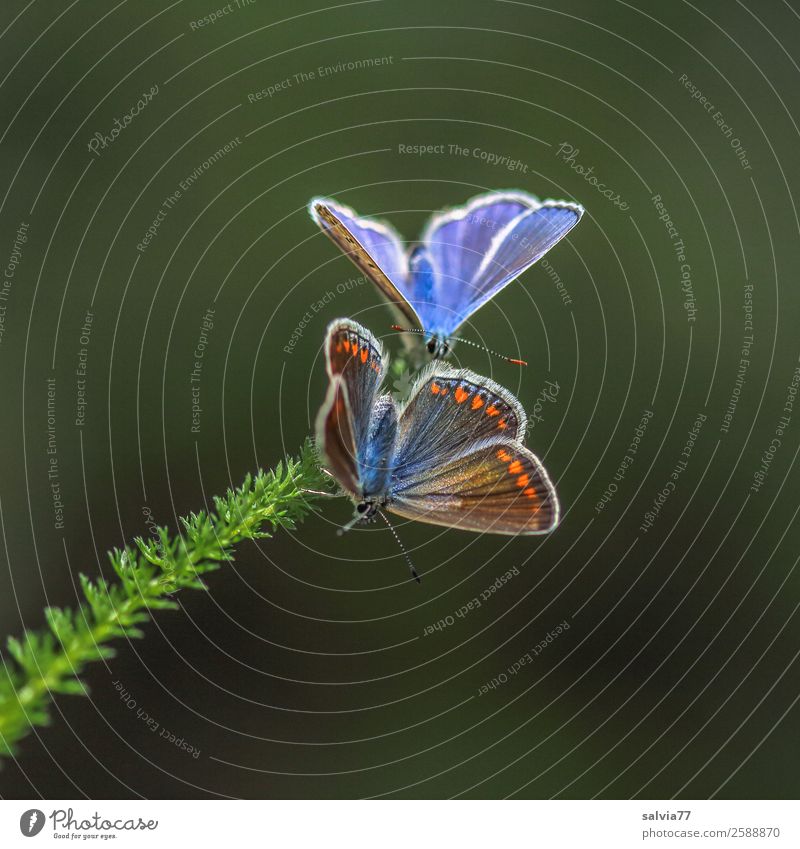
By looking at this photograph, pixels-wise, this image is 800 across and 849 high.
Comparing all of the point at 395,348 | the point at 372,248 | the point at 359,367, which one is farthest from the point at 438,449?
the point at 395,348

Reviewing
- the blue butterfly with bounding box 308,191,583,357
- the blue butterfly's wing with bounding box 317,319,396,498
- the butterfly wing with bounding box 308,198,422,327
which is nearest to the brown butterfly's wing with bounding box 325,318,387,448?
the blue butterfly's wing with bounding box 317,319,396,498

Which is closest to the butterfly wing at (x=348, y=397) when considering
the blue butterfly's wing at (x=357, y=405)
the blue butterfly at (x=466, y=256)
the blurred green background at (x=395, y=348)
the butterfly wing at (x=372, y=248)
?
the blue butterfly's wing at (x=357, y=405)

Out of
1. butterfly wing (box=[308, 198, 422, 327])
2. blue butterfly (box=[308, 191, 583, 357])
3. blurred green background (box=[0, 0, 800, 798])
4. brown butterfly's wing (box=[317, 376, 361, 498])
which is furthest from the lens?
blurred green background (box=[0, 0, 800, 798])

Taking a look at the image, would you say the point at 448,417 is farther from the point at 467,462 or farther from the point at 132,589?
the point at 132,589

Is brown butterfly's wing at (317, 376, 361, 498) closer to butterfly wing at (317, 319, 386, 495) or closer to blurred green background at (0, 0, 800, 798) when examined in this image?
butterfly wing at (317, 319, 386, 495)

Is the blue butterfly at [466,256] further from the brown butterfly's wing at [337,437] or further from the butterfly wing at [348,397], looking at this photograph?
the brown butterfly's wing at [337,437]

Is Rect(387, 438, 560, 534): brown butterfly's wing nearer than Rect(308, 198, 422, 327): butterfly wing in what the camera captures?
Yes

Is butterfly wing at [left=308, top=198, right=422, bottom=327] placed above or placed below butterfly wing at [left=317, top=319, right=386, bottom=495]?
above
